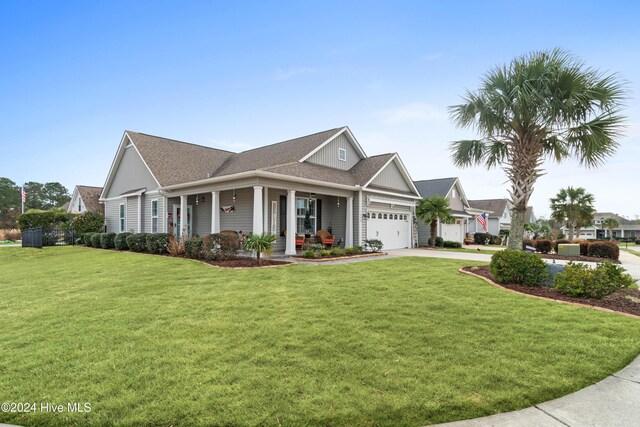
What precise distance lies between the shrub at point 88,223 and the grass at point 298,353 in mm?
18074

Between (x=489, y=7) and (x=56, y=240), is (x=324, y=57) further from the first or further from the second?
(x=56, y=240)

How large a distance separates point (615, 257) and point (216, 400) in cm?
2066

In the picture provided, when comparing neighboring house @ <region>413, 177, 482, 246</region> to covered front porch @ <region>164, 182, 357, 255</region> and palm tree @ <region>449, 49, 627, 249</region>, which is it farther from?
palm tree @ <region>449, 49, 627, 249</region>

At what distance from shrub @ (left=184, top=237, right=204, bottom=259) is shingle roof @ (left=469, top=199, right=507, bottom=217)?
3774 centimetres

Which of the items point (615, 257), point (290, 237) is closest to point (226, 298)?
point (290, 237)

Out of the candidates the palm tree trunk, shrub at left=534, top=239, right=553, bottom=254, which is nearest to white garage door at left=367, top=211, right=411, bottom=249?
the palm tree trunk

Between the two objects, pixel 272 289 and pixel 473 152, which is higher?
pixel 473 152

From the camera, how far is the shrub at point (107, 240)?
18.5 m

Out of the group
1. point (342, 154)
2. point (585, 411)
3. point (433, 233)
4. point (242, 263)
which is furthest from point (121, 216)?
point (585, 411)

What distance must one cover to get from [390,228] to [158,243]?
40.9ft

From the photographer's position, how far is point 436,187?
27406 millimetres

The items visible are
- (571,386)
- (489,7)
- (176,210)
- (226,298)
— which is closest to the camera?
(571,386)

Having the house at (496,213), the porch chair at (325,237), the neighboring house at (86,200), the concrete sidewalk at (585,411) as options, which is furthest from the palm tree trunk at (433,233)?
the neighboring house at (86,200)

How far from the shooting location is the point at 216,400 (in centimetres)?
293
